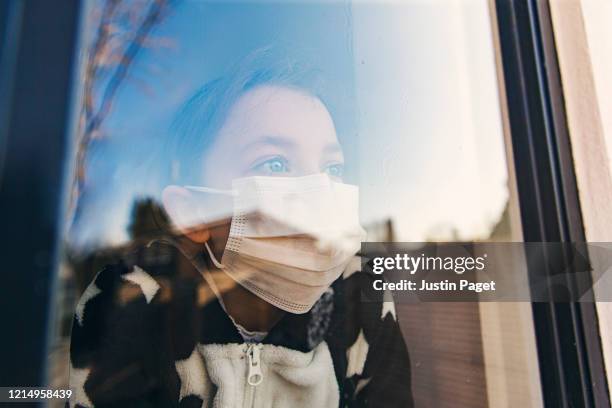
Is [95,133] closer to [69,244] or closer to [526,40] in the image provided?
[69,244]

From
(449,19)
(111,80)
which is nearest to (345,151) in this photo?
(449,19)

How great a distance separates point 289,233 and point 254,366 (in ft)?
0.77

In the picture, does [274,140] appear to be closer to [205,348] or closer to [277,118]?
[277,118]

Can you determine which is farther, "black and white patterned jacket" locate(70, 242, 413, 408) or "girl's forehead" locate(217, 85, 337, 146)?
"girl's forehead" locate(217, 85, 337, 146)

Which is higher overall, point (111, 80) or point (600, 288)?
point (111, 80)

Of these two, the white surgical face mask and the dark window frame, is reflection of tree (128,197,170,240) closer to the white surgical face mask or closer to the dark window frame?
the white surgical face mask

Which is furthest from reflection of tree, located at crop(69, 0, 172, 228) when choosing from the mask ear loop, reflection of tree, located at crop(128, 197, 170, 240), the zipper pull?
the zipper pull

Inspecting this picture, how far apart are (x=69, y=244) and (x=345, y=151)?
0.45 metres

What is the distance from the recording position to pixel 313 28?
81 cm

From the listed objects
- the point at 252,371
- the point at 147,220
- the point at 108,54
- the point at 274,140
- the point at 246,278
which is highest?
the point at 108,54

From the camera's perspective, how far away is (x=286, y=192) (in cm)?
73

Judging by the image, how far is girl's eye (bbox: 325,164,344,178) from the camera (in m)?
→ 0.76

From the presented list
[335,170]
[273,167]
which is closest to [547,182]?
[335,170]

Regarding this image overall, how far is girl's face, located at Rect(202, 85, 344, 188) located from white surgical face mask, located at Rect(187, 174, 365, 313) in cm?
2
